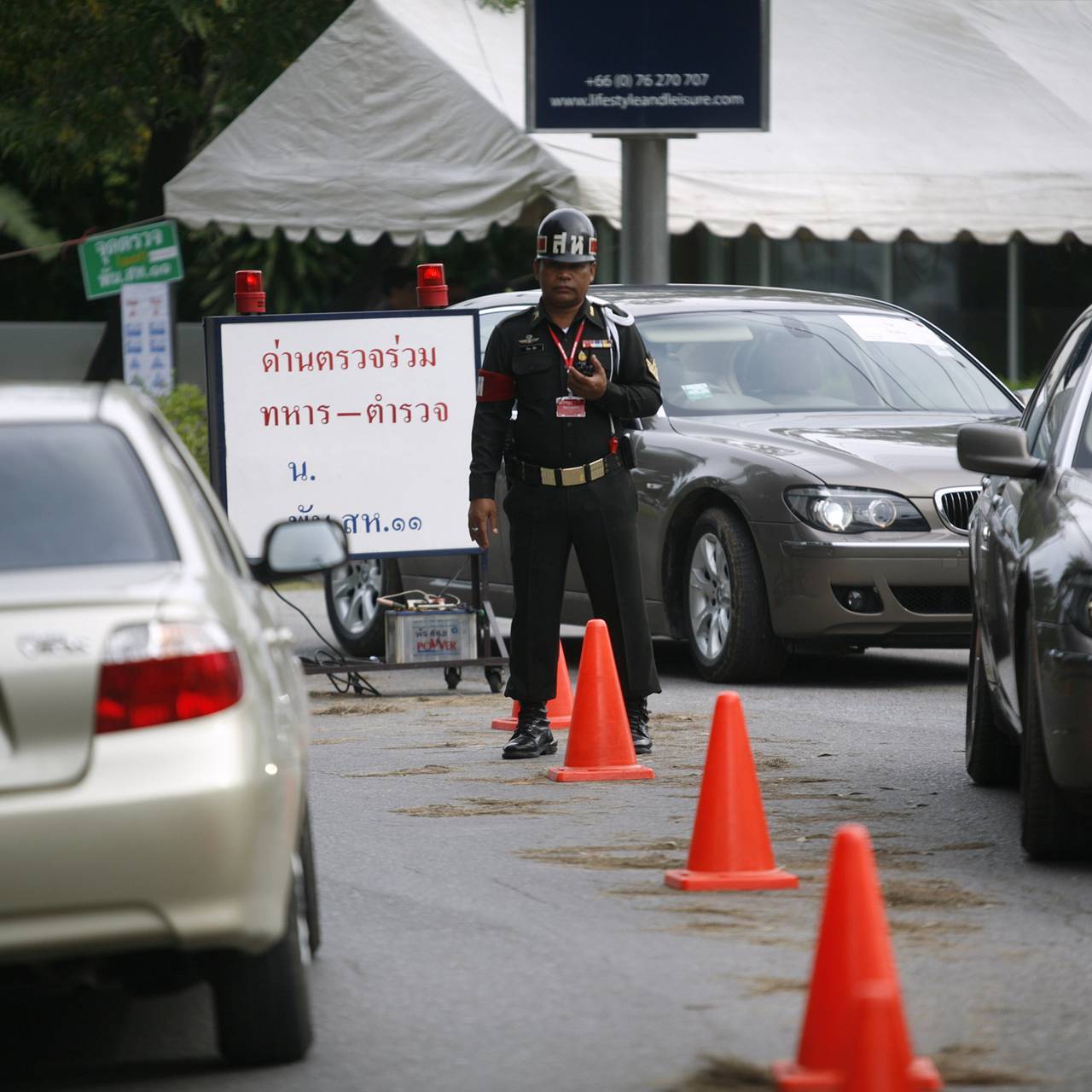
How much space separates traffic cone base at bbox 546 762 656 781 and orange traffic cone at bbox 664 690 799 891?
6.59 feet

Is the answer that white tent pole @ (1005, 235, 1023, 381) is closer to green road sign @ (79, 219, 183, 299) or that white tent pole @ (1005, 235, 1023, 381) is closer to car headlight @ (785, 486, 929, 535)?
green road sign @ (79, 219, 183, 299)

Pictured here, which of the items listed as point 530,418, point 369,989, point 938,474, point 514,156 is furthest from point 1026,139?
point 369,989

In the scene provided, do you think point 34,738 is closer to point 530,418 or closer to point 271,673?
point 271,673

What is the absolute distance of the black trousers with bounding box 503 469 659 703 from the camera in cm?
893

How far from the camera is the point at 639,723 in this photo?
359 inches

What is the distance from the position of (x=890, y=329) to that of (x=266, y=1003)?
863cm

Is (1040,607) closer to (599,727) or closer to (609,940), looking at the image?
(609,940)

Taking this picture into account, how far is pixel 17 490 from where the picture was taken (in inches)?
184

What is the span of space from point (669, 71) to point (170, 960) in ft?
43.7

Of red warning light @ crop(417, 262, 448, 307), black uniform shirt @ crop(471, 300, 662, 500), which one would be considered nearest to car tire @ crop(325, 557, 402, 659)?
red warning light @ crop(417, 262, 448, 307)

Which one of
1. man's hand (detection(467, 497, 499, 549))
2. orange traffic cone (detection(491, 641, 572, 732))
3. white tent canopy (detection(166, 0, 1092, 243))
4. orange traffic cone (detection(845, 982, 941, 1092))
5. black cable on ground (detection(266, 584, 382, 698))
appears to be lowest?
black cable on ground (detection(266, 584, 382, 698))

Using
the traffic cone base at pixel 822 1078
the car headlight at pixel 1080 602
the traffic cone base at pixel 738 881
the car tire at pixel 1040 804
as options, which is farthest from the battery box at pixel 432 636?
the traffic cone base at pixel 822 1078

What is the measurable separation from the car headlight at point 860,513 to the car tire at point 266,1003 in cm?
637

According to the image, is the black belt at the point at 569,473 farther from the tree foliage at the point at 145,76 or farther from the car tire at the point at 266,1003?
the tree foliage at the point at 145,76
